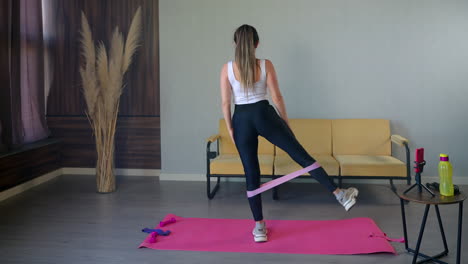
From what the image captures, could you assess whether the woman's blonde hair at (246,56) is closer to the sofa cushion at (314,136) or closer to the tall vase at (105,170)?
the sofa cushion at (314,136)

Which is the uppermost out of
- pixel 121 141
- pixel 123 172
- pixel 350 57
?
pixel 350 57

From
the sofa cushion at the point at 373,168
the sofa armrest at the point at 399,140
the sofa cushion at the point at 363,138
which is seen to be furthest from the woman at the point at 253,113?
the sofa cushion at the point at 363,138

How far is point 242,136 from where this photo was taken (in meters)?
3.42

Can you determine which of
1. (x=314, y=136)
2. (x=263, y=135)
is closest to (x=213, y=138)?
(x=314, y=136)

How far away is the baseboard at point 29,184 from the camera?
494 centimetres

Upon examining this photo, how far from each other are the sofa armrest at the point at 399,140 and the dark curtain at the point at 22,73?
3.99 meters

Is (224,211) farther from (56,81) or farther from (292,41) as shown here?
(56,81)

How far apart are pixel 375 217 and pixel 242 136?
160 cm

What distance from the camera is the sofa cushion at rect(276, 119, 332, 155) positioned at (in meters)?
5.28

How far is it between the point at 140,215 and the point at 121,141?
1885 mm

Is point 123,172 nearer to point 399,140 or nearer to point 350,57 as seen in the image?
point 350,57

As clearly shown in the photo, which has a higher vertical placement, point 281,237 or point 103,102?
point 103,102

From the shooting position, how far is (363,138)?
17.1ft

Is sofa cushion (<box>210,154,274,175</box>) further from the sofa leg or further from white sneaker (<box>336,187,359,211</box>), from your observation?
white sneaker (<box>336,187,359,211</box>)
